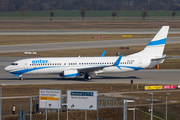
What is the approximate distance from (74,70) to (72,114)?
19046mm

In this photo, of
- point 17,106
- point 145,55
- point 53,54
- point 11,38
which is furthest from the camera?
point 11,38

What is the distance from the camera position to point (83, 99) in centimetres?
2972

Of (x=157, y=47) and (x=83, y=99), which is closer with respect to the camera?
(x=83, y=99)

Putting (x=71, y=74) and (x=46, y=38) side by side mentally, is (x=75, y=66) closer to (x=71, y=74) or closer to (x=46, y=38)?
(x=71, y=74)

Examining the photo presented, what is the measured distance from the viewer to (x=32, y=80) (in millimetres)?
58312

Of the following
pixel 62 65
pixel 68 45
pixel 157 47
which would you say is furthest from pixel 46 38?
pixel 157 47

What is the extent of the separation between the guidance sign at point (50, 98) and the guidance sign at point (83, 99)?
114cm

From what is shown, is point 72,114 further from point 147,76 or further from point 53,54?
point 53,54

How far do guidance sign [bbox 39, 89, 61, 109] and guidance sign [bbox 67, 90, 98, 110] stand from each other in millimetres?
1144

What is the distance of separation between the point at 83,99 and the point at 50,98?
11.6ft

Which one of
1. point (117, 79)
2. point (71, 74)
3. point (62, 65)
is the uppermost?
point (62, 65)

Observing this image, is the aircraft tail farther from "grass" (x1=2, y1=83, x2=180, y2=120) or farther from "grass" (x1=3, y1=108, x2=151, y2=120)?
"grass" (x1=3, y1=108, x2=151, y2=120)

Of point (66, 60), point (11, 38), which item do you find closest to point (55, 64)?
point (66, 60)

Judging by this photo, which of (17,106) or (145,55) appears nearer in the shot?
(17,106)
